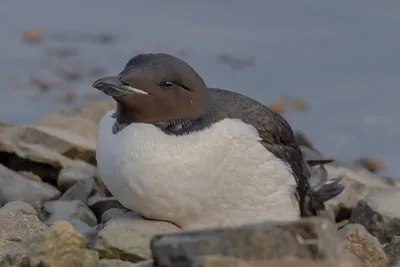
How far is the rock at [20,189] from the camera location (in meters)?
9.06

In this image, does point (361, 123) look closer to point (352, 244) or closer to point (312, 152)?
point (312, 152)

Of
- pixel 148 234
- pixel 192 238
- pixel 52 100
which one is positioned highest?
pixel 192 238

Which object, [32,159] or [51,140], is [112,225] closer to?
[32,159]

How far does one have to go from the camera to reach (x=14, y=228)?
730 cm

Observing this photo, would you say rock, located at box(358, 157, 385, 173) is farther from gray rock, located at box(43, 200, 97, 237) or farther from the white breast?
the white breast

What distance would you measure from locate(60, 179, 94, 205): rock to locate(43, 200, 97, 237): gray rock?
38cm

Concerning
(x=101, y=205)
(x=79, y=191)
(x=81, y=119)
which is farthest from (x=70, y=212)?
(x=81, y=119)

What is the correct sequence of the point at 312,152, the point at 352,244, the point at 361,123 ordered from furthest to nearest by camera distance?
the point at 361,123 → the point at 312,152 → the point at 352,244

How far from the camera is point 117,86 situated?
285 inches

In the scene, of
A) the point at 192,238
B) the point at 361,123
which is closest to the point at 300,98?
the point at 361,123

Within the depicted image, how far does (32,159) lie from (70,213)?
3.86 ft

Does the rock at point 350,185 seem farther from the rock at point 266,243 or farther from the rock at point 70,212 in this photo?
the rock at point 266,243

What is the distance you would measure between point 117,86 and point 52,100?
6.62 meters

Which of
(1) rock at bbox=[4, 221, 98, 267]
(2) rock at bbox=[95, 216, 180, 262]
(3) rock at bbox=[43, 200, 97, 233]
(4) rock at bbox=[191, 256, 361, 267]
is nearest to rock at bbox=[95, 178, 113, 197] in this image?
(3) rock at bbox=[43, 200, 97, 233]
